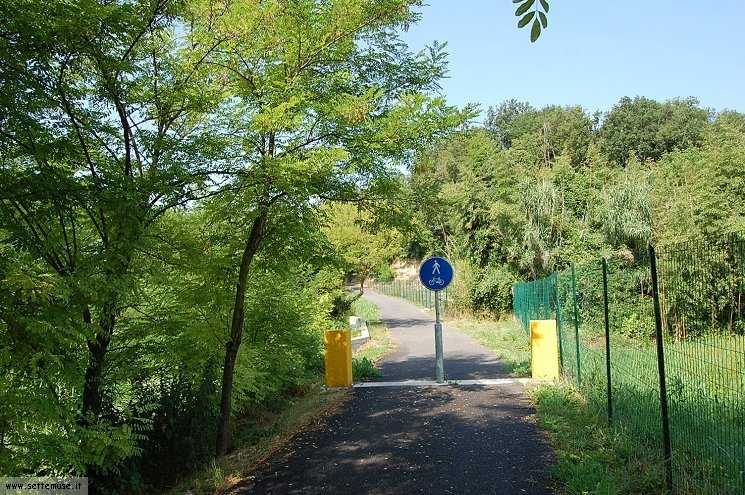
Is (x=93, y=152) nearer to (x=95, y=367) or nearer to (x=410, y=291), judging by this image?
(x=95, y=367)

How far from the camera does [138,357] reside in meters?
7.32

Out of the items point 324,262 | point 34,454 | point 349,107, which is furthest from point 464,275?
point 34,454

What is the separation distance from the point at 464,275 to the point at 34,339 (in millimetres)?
29050

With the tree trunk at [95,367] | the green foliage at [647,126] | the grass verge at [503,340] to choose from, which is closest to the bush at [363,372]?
the grass verge at [503,340]

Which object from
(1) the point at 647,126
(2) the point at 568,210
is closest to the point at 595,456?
(2) the point at 568,210

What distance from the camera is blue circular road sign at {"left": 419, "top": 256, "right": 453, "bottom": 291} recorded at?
12.6 metres

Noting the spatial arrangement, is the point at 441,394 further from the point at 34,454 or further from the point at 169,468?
the point at 34,454

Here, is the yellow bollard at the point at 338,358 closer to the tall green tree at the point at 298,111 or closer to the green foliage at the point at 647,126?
the tall green tree at the point at 298,111

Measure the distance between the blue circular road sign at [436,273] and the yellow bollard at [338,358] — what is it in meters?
1.94

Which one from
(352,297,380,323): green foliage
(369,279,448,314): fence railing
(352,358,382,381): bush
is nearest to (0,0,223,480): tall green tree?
(352,358,382,381): bush

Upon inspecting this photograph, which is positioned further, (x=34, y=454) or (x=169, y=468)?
(x=169, y=468)

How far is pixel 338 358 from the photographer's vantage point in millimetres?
12406

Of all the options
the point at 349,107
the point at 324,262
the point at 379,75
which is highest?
the point at 379,75

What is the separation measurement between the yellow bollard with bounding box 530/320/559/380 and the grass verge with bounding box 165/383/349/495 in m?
3.74
